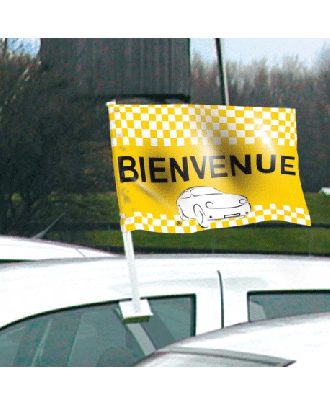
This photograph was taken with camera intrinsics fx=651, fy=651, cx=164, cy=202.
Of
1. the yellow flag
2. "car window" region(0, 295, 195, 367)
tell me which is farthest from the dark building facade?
"car window" region(0, 295, 195, 367)

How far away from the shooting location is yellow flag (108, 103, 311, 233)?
6.80 feet

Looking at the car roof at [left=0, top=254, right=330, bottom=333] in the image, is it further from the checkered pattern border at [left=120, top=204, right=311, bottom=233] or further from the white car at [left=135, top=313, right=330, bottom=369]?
the white car at [left=135, top=313, right=330, bottom=369]

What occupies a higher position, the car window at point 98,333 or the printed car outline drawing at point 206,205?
the printed car outline drawing at point 206,205

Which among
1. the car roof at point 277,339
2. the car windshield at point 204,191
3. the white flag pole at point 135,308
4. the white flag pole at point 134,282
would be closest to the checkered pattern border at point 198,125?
the car windshield at point 204,191

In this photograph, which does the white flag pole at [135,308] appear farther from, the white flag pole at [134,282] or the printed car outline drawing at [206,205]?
the printed car outline drawing at [206,205]

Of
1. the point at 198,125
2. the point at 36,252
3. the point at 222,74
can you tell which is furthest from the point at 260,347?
the point at 222,74

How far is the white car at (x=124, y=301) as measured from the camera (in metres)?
1.54

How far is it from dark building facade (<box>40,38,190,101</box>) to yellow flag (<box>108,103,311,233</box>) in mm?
1728

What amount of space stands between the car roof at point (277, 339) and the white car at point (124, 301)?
1.35 ft

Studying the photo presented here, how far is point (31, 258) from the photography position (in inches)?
94.9

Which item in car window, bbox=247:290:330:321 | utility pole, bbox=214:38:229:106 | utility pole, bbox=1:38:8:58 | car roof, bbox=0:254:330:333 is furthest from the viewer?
utility pole, bbox=214:38:229:106

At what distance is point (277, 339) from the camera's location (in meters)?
1.06

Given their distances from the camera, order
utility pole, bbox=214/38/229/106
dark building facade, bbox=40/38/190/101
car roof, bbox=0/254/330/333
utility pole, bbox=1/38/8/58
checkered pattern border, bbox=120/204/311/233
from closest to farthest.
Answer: car roof, bbox=0/254/330/333 < checkered pattern border, bbox=120/204/311/233 < utility pole, bbox=1/38/8/58 < utility pole, bbox=214/38/229/106 < dark building facade, bbox=40/38/190/101

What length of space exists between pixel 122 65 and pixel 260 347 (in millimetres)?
3516
